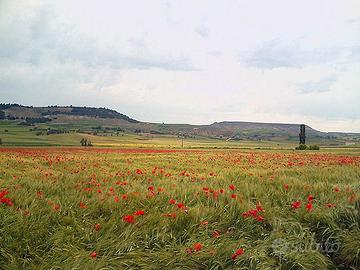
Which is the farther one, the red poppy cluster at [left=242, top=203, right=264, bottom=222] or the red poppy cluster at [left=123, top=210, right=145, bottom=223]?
the red poppy cluster at [left=242, top=203, right=264, bottom=222]

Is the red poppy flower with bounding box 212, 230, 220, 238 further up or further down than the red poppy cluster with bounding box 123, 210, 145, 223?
further down

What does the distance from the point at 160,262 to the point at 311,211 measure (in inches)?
120

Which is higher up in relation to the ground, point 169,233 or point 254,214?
point 254,214

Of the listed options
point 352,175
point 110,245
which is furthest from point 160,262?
point 352,175

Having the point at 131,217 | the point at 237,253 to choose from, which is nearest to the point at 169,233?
the point at 131,217

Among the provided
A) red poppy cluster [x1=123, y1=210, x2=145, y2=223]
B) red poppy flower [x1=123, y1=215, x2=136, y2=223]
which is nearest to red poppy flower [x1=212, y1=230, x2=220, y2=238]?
red poppy cluster [x1=123, y1=210, x2=145, y2=223]

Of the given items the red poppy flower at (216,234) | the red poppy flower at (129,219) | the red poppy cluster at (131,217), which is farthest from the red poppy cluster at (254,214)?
the red poppy flower at (129,219)

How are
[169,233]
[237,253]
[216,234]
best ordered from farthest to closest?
[216,234]
[169,233]
[237,253]

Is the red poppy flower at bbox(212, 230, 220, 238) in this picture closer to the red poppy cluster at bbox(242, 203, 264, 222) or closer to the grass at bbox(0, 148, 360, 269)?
the grass at bbox(0, 148, 360, 269)

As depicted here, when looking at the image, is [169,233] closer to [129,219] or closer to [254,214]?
[129,219]

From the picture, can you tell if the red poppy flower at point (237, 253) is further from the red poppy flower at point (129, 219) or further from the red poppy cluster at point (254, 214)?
the red poppy flower at point (129, 219)

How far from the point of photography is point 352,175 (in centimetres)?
1121

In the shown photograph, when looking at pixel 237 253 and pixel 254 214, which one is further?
pixel 254 214

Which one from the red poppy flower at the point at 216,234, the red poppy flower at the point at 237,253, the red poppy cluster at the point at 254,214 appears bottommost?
the red poppy flower at the point at 216,234
